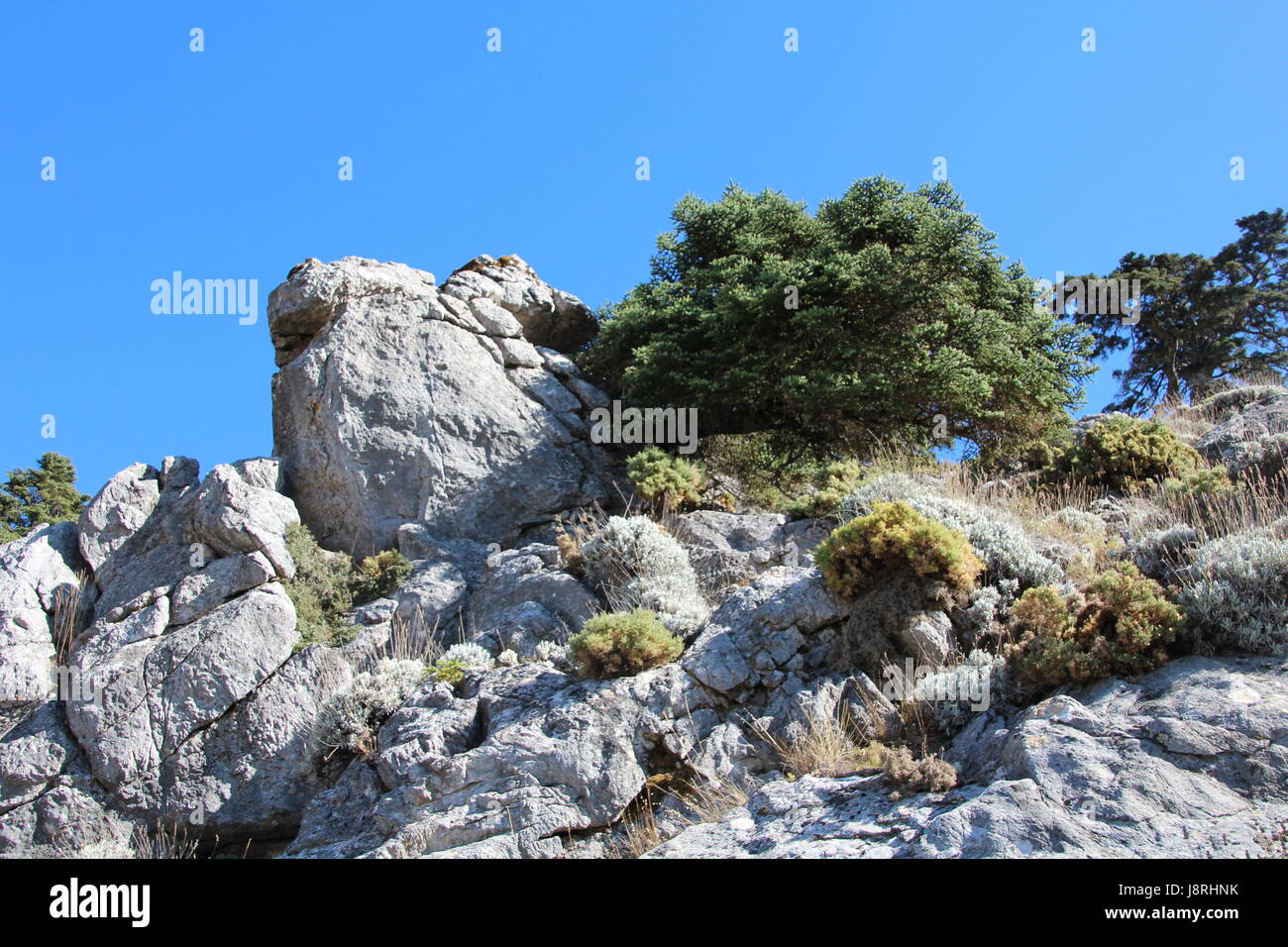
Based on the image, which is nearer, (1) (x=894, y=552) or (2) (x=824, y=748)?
(2) (x=824, y=748)

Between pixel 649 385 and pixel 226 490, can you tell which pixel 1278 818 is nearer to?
pixel 649 385

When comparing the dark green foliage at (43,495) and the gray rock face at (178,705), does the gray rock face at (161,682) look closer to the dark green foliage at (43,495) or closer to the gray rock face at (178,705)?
the gray rock face at (178,705)

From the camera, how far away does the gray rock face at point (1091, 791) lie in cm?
670

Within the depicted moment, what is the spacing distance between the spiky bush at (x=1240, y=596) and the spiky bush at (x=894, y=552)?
2135 millimetres

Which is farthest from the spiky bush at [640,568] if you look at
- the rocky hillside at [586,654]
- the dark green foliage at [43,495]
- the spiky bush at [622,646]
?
the dark green foliage at [43,495]

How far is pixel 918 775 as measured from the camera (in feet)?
26.1

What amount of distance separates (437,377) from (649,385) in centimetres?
386

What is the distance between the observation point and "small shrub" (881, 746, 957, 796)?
7882 millimetres

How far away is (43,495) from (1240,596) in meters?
27.7

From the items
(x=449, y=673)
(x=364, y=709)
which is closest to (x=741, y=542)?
(x=449, y=673)

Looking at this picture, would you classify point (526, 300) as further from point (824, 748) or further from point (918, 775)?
point (918, 775)

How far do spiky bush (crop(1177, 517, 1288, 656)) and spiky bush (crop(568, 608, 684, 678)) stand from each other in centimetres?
527

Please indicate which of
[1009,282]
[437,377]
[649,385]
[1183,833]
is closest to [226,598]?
[437,377]

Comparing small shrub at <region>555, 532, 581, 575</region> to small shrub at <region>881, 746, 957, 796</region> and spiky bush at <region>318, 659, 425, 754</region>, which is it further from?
small shrub at <region>881, 746, 957, 796</region>
